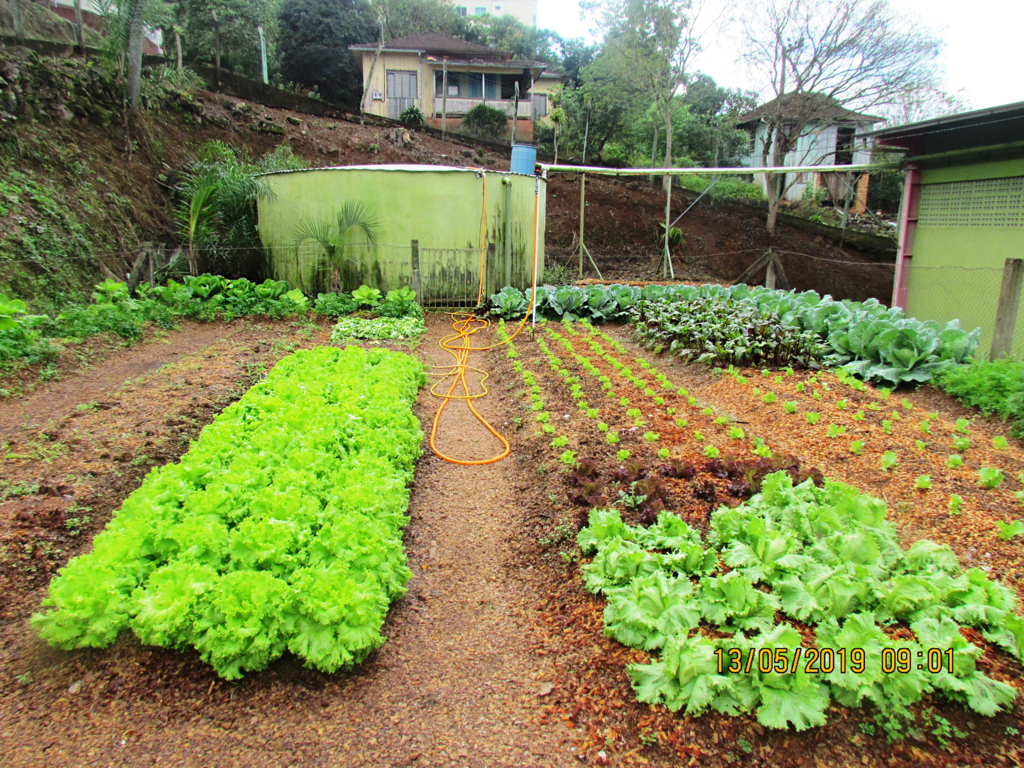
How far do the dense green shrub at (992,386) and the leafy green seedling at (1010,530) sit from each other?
1950 mm

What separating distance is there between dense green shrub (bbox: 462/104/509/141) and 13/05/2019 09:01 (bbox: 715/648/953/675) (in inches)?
1025

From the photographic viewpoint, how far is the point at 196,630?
264cm

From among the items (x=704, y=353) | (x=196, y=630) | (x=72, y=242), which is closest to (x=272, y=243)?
(x=72, y=242)

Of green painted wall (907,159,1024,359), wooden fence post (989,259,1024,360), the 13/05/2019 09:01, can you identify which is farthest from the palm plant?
the 13/05/2019 09:01

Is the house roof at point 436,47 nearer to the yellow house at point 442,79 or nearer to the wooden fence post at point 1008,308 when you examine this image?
the yellow house at point 442,79

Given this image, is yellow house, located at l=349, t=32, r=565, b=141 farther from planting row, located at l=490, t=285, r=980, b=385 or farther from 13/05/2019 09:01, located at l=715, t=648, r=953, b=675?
13/05/2019 09:01, located at l=715, t=648, r=953, b=675

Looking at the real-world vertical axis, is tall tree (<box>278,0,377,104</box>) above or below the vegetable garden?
above

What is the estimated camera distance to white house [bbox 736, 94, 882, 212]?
17453 mm

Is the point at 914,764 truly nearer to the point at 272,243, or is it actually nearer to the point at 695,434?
the point at 695,434

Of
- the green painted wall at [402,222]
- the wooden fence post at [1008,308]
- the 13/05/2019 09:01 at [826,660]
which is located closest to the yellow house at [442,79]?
the green painted wall at [402,222]

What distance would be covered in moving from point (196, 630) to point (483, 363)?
5993 mm

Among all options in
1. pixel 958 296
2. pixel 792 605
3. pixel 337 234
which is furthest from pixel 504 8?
pixel 792 605

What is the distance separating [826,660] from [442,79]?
29324mm

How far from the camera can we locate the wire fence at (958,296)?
30.5ft
